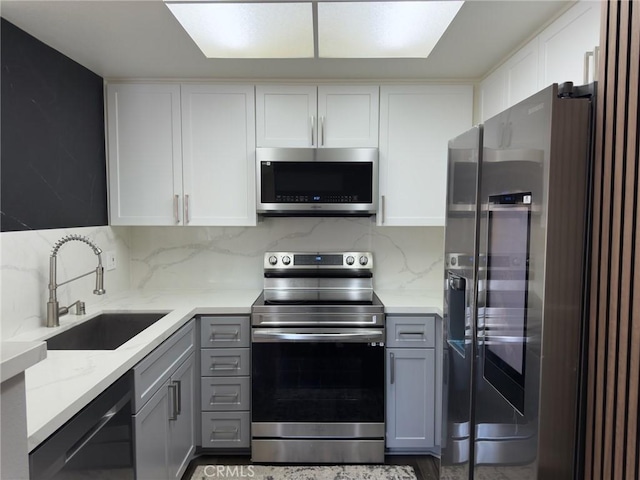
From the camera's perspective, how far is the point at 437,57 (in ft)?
7.11

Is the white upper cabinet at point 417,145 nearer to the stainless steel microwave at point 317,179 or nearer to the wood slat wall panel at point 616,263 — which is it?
the stainless steel microwave at point 317,179

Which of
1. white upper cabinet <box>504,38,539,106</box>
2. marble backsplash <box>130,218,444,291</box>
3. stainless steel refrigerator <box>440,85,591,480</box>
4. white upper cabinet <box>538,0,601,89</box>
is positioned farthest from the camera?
marble backsplash <box>130,218,444,291</box>

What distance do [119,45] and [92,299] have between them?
139 cm

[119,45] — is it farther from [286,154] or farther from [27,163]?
[286,154]

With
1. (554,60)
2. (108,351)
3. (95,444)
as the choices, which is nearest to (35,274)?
(108,351)

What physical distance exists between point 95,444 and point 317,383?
128cm

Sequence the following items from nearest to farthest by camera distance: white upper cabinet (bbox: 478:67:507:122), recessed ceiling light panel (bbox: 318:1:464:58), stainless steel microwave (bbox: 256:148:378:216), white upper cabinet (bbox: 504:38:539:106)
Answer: recessed ceiling light panel (bbox: 318:1:464:58), white upper cabinet (bbox: 504:38:539:106), white upper cabinet (bbox: 478:67:507:122), stainless steel microwave (bbox: 256:148:378:216)

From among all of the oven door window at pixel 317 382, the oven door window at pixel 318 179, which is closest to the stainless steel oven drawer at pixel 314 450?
the oven door window at pixel 317 382

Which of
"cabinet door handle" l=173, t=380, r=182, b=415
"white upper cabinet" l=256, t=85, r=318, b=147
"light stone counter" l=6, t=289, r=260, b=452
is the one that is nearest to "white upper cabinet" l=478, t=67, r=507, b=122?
"white upper cabinet" l=256, t=85, r=318, b=147

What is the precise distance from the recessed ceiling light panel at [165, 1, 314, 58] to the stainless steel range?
1.37 metres

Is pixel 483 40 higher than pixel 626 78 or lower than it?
higher

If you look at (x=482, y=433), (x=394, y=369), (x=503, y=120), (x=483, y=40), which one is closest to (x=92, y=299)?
(x=394, y=369)

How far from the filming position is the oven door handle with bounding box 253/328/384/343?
2297 mm

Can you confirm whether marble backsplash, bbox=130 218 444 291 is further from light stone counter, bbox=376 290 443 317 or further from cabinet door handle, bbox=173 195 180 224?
cabinet door handle, bbox=173 195 180 224
